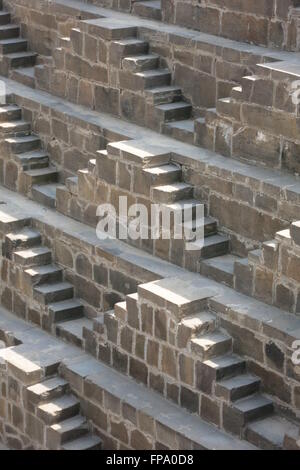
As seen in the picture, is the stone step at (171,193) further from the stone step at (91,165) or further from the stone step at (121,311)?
the stone step at (121,311)

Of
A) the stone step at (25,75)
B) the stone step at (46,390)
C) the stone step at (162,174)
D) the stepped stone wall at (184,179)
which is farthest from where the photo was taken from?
the stone step at (25,75)

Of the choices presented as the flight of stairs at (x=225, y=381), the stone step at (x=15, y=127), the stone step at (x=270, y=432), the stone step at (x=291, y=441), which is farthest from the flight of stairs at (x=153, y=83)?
the stone step at (x=291, y=441)

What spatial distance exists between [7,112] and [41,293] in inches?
108

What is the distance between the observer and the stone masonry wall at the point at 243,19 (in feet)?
45.0

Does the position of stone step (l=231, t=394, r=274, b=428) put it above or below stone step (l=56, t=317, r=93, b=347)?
above

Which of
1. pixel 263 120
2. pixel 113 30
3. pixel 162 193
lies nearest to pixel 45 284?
pixel 162 193

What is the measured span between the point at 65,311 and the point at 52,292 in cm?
25

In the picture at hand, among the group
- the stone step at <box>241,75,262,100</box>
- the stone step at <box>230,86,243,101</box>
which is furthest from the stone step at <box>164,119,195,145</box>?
the stone step at <box>241,75,262,100</box>

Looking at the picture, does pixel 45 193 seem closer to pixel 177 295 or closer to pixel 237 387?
pixel 177 295

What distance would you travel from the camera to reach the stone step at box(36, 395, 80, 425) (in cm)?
1245

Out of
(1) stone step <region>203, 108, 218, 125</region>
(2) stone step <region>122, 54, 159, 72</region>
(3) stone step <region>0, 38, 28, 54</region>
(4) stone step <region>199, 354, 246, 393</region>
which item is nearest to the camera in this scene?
(4) stone step <region>199, 354, 246, 393</region>

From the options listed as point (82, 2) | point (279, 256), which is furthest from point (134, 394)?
point (82, 2)

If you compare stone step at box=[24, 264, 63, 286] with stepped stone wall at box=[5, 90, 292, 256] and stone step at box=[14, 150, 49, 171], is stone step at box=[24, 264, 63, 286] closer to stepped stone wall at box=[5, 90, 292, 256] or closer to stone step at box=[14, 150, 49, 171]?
stepped stone wall at box=[5, 90, 292, 256]

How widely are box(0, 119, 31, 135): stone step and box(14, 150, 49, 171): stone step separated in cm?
32
